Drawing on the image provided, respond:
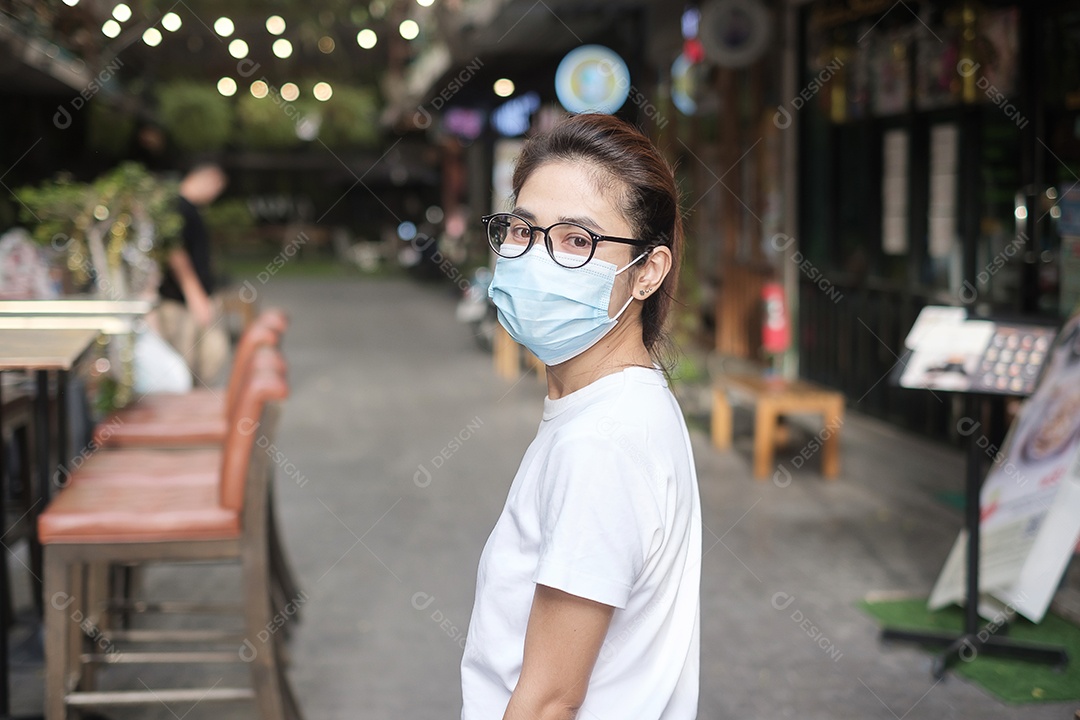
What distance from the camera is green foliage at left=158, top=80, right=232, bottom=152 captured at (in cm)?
2945

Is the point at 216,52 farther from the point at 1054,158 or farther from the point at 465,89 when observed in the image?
the point at 1054,158

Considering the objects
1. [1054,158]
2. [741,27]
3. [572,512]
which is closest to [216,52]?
[741,27]

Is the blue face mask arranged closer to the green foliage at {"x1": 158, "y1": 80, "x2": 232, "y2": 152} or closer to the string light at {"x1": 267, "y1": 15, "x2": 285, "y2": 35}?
the string light at {"x1": 267, "y1": 15, "x2": 285, "y2": 35}

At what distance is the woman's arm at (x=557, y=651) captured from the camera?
1.39 m

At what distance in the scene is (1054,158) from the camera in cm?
575

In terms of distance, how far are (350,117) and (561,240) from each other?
29.4 metres

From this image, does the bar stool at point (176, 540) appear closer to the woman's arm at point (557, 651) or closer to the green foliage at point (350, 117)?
the woman's arm at point (557, 651)

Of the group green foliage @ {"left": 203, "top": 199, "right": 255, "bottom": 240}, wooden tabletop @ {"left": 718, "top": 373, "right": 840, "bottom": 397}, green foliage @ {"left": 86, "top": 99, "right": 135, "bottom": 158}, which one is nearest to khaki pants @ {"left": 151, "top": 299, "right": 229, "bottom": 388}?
wooden tabletop @ {"left": 718, "top": 373, "right": 840, "bottom": 397}

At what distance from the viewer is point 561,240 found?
1571 millimetres

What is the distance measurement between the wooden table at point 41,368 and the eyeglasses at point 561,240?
5.57 feet

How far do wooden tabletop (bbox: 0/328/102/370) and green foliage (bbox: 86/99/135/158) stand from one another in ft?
65.0

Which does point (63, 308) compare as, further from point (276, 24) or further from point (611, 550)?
point (276, 24)

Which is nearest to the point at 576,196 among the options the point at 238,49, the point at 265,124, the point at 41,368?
the point at 41,368

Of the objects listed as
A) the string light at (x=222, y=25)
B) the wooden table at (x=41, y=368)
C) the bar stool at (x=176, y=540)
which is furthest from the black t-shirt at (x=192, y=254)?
the bar stool at (x=176, y=540)
